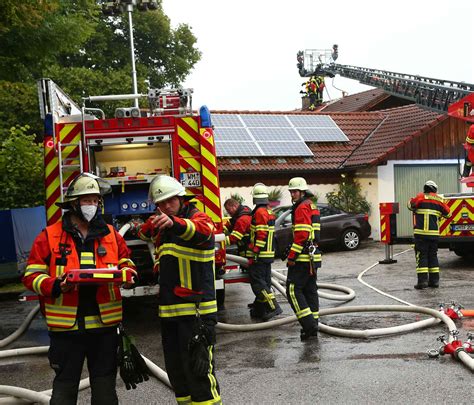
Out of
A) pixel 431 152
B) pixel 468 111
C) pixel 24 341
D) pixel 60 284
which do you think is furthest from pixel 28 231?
pixel 431 152

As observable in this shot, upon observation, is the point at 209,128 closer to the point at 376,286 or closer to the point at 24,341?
the point at 24,341

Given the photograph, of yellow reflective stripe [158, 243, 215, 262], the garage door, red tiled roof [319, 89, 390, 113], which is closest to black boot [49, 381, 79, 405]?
yellow reflective stripe [158, 243, 215, 262]

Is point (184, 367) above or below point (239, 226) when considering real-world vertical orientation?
below

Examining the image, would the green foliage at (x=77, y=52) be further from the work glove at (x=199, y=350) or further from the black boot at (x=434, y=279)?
the black boot at (x=434, y=279)

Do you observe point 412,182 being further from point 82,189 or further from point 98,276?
point 98,276

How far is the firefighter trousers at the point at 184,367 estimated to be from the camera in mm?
4480

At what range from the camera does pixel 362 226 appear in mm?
17875

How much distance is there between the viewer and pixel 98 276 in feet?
13.9

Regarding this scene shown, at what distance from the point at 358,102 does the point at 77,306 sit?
27383 mm

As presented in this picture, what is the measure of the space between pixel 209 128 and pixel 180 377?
14.4ft

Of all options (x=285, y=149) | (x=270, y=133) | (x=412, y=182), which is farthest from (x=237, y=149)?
(x=412, y=182)

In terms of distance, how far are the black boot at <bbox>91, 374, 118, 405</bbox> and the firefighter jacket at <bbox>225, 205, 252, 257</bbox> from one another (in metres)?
4.84

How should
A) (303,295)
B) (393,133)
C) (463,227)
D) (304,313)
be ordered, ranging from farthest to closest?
(393,133)
(463,227)
(303,295)
(304,313)

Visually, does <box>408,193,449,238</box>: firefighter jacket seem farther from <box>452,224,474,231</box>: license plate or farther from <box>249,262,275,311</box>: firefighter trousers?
<box>249,262,275,311</box>: firefighter trousers
